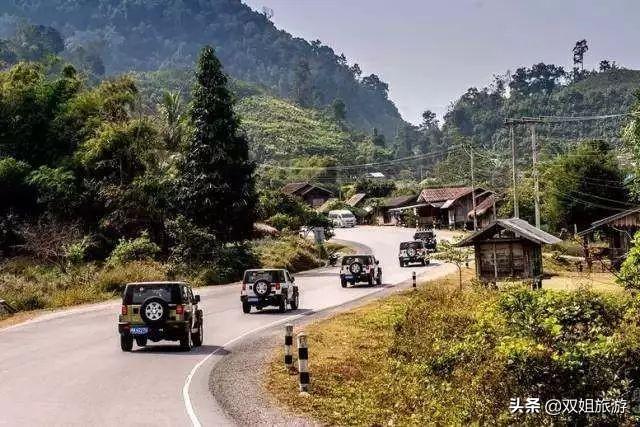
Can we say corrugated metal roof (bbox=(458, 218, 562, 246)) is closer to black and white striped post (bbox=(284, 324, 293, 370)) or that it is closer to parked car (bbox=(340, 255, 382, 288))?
parked car (bbox=(340, 255, 382, 288))

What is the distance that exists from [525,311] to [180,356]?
30.5 ft

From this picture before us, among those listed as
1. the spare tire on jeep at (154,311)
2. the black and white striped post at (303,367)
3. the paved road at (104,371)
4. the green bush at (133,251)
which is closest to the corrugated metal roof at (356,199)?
the green bush at (133,251)

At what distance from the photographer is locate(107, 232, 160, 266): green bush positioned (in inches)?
1750

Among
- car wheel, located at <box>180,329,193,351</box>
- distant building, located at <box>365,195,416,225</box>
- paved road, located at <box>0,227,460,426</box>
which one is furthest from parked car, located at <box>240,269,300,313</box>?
distant building, located at <box>365,195,416,225</box>

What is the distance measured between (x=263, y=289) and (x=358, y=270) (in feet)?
42.7

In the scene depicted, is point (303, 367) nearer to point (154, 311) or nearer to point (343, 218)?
point (154, 311)

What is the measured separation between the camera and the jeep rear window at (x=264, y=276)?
29.8 meters

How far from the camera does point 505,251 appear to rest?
36.4 meters

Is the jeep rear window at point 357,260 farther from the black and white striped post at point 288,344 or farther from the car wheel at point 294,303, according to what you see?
the black and white striped post at point 288,344

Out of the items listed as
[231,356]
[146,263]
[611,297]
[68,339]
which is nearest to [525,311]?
[611,297]

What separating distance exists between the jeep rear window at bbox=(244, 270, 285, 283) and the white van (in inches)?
2970

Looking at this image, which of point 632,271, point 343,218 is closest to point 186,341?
point 632,271

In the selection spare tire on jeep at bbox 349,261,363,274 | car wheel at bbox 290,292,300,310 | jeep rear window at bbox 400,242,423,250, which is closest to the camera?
car wheel at bbox 290,292,300,310

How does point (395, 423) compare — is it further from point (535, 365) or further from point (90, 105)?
point (90, 105)
